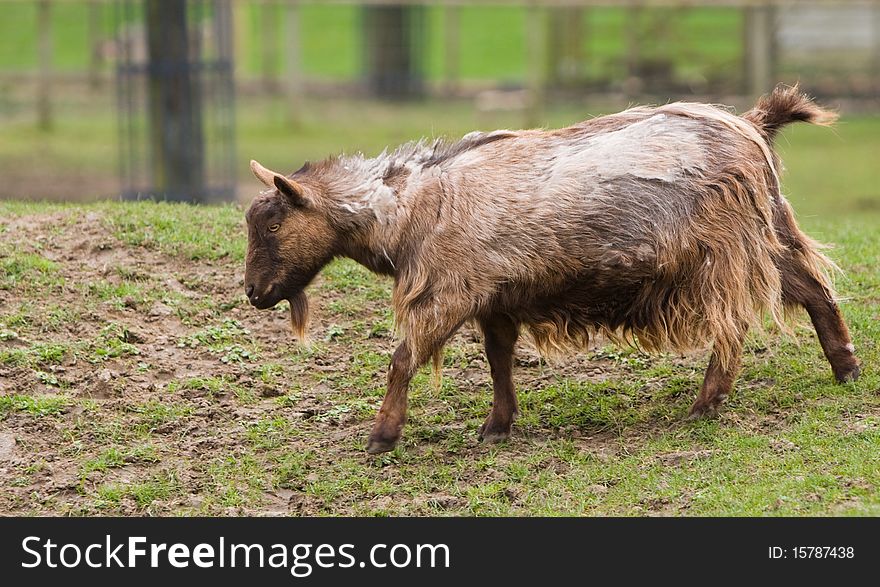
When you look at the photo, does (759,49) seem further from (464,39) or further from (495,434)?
(464,39)

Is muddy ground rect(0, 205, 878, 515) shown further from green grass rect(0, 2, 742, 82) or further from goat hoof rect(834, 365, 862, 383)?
green grass rect(0, 2, 742, 82)

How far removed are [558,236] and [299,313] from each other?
1448 mm

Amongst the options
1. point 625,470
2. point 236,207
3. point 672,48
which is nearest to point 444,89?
point 672,48

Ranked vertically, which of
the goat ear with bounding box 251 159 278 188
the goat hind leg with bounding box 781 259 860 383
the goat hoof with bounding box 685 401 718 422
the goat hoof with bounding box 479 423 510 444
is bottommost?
the goat hoof with bounding box 479 423 510 444

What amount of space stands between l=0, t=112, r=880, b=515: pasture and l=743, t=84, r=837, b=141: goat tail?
114cm

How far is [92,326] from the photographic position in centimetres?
779

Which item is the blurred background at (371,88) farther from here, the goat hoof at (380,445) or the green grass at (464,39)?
the goat hoof at (380,445)

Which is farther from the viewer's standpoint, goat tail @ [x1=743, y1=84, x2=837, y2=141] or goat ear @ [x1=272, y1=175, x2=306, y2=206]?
goat tail @ [x1=743, y1=84, x2=837, y2=141]

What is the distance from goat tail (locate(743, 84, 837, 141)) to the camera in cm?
696

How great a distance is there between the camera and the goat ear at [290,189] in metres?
6.52

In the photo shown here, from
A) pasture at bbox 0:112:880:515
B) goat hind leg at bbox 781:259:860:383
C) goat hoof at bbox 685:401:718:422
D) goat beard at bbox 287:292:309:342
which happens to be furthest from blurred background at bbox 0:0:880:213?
goat hind leg at bbox 781:259:860:383

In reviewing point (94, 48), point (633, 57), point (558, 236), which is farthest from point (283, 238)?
point (94, 48)

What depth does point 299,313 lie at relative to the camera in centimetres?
699

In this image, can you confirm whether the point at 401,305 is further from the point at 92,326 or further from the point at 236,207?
the point at 236,207
